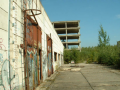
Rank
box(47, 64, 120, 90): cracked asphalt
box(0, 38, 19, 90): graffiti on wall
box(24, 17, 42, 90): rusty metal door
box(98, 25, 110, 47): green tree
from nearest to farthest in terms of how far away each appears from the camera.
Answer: box(0, 38, 19, 90): graffiti on wall → box(24, 17, 42, 90): rusty metal door → box(47, 64, 120, 90): cracked asphalt → box(98, 25, 110, 47): green tree

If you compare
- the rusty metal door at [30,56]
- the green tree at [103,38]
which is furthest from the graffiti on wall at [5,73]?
the green tree at [103,38]

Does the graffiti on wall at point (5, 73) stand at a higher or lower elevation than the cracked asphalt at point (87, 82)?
higher

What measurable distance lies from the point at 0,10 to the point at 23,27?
4.86ft

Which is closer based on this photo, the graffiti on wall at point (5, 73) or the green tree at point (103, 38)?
the graffiti on wall at point (5, 73)

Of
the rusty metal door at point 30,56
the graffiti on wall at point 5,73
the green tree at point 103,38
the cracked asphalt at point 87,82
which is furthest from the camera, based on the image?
the green tree at point 103,38

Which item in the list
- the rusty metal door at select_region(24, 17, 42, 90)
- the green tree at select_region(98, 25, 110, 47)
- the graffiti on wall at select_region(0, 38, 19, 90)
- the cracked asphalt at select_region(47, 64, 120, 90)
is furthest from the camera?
the green tree at select_region(98, 25, 110, 47)

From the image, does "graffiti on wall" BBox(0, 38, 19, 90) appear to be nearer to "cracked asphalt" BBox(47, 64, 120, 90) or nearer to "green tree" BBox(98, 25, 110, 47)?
"cracked asphalt" BBox(47, 64, 120, 90)

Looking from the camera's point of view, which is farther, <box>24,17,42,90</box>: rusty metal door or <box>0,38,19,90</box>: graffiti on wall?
<box>24,17,42,90</box>: rusty metal door

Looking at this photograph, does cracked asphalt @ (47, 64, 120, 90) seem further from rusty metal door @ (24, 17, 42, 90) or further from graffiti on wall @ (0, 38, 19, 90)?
graffiti on wall @ (0, 38, 19, 90)

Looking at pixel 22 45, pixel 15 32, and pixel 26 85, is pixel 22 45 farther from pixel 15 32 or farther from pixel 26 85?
pixel 26 85

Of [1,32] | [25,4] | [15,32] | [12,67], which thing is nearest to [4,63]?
[12,67]

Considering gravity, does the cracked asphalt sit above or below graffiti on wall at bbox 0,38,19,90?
below

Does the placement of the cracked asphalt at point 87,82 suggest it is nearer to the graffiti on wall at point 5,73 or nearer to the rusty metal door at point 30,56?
the rusty metal door at point 30,56

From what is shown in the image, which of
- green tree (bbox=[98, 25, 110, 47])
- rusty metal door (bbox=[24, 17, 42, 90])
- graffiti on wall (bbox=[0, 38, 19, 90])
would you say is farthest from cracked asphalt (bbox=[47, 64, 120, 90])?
green tree (bbox=[98, 25, 110, 47])
